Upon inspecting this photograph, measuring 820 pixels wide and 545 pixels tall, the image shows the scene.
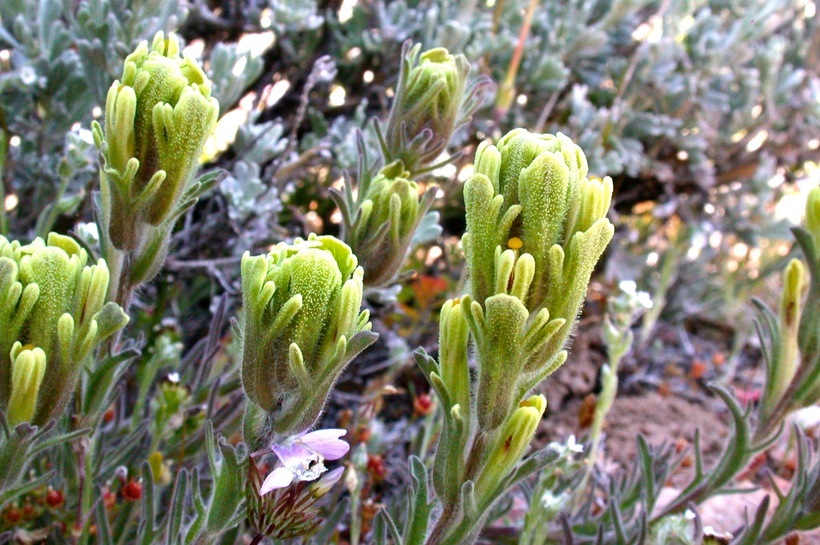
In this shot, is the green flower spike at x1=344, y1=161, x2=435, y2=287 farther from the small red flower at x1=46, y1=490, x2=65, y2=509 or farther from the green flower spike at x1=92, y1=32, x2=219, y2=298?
the small red flower at x1=46, y1=490, x2=65, y2=509

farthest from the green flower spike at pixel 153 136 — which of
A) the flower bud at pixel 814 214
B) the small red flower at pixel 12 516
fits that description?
the flower bud at pixel 814 214

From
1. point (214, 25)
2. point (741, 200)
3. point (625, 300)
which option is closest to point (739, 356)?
point (741, 200)

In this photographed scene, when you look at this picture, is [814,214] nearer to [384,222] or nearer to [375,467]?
[384,222]

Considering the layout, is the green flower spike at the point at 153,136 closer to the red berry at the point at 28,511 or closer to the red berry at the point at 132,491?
the red berry at the point at 132,491

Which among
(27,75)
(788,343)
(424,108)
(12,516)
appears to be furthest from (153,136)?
(788,343)

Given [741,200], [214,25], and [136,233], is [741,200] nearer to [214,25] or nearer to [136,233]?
[214,25]
